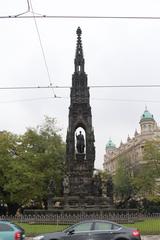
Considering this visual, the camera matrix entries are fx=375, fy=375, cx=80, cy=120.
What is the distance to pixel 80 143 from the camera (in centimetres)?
3494

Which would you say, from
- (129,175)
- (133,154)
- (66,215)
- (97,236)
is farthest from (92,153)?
(133,154)

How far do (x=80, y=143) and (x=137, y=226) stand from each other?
12.0m

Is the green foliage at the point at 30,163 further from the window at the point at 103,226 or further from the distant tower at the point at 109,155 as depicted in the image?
the distant tower at the point at 109,155

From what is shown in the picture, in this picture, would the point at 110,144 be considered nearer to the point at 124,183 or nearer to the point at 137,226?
the point at 124,183

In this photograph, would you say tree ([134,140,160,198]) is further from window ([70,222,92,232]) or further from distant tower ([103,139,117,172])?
distant tower ([103,139,117,172])

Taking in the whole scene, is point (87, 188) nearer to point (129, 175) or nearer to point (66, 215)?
point (66, 215)

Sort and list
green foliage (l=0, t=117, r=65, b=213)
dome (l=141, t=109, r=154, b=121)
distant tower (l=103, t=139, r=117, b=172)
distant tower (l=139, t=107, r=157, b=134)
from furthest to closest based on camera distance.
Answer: distant tower (l=103, t=139, r=117, b=172) → dome (l=141, t=109, r=154, b=121) → distant tower (l=139, t=107, r=157, b=134) → green foliage (l=0, t=117, r=65, b=213)

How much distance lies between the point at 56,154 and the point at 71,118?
11523 millimetres

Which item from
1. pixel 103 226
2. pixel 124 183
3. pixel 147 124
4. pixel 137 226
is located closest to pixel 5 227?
pixel 103 226

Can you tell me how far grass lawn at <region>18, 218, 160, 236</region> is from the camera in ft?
73.0

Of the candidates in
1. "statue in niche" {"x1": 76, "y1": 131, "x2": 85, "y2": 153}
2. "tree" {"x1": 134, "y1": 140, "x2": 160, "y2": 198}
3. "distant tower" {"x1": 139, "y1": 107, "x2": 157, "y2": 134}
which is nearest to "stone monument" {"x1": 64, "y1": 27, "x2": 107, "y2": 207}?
"statue in niche" {"x1": 76, "y1": 131, "x2": 85, "y2": 153}

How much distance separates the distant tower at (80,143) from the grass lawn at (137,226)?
282 inches

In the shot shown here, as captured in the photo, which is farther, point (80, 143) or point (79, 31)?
point (79, 31)

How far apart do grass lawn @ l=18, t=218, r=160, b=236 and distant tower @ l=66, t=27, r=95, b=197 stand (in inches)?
282
